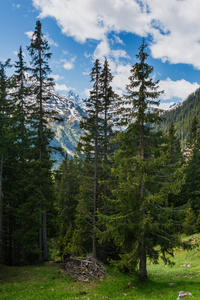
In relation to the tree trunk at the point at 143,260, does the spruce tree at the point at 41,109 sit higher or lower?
higher

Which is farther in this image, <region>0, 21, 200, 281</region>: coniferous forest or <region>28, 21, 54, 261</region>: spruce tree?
<region>28, 21, 54, 261</region>: spruce tree

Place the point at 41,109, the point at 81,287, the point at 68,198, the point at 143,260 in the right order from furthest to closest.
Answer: the point at 68,198 → the point at 41,109 → the point at 81,287 → the point at 143,260

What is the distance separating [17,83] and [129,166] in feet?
54.5

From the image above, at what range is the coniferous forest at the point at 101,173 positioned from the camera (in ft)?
40.8

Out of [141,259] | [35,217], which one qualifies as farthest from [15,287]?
[141,259]

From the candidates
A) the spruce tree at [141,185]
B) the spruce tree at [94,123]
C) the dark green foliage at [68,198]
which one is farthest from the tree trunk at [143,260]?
the dark green foliage at [68,198]

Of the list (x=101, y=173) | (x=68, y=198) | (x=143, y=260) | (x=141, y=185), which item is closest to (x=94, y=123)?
(x=101, y=173)

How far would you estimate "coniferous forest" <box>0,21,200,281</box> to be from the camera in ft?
40.8

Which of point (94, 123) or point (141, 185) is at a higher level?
point (94, 123)

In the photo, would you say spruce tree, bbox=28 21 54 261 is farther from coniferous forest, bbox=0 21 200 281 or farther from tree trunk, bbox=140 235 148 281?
tree trunk, bbox=140 235 148 281

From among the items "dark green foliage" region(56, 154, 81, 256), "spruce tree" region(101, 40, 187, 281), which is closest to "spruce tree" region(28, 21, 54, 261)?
"spruce tree" region(101, 40, 187, 281)

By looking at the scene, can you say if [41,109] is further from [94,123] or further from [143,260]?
[143,260]

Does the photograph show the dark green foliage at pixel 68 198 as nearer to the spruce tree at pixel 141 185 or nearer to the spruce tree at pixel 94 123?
the spruce tree at pixel 94 123

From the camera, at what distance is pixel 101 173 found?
2036cm
